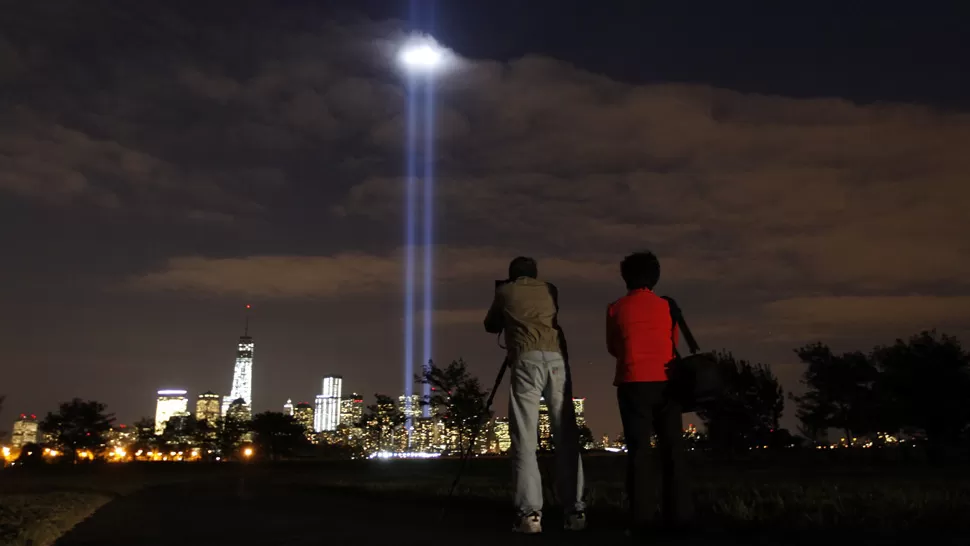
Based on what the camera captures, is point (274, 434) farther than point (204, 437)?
No

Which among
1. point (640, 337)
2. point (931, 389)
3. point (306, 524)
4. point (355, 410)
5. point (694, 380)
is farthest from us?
point (355, 410)

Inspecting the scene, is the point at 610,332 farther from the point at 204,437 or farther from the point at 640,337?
the point at 204,437

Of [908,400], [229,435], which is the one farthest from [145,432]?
[908,400]

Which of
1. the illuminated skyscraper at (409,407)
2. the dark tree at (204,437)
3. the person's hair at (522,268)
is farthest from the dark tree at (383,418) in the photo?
the person's hair at (522,268)

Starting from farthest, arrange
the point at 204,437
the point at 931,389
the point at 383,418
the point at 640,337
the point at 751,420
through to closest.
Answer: the point at 204,437 → the point at 383,418 → the point at 931,389 → the point at 751,420 → the point at 640,337

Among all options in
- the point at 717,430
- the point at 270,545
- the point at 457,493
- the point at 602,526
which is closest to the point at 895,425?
the point at 717,430

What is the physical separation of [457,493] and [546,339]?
5003mm

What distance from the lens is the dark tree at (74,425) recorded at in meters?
81.6

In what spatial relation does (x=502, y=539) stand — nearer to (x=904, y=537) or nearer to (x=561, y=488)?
(x=561, y=488)

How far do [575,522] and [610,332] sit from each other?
5.36 feet

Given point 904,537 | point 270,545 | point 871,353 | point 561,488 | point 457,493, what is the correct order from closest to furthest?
point 904,537
point 270,545
point 561,488
point 457,493
point 871,353

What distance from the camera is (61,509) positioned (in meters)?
11.4

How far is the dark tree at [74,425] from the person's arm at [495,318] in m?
86.0

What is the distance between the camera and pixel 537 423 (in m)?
7.05
